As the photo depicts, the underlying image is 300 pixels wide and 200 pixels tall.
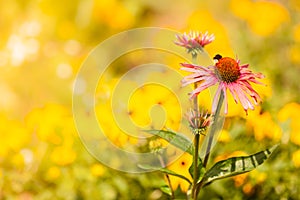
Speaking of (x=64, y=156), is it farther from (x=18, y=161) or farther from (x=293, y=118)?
(x=293, y=118)

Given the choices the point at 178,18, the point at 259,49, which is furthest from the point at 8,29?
the point at 259,49

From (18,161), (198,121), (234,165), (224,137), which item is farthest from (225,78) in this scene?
(18,161)

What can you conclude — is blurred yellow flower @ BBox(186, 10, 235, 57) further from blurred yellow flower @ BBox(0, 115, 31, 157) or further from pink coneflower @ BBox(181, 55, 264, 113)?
pink coneflower @ BBox(181, 55, 264, 113)

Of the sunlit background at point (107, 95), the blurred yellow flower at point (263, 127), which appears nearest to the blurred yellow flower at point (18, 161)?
the sunlit background at point (107, 95)

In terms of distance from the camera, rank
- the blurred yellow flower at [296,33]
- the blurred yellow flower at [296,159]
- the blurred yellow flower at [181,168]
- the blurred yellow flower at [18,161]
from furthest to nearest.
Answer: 1. the blurred yellow flower at [296,33]
2. the blurred yellow flower at [18,161]
3. the blurred yellow flower at [296,159]
4. the blurred yellow flower at [181,168]

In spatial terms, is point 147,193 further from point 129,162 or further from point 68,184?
point 68,184

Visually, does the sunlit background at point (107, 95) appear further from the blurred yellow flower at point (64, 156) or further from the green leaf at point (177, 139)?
the green leaf at point (177, 139)

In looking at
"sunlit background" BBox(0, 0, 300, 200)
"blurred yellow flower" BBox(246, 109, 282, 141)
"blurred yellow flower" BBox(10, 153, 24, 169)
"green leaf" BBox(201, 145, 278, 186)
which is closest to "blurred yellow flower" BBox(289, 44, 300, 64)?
"sunlit background" BBox(0, 0, 300, 200)
